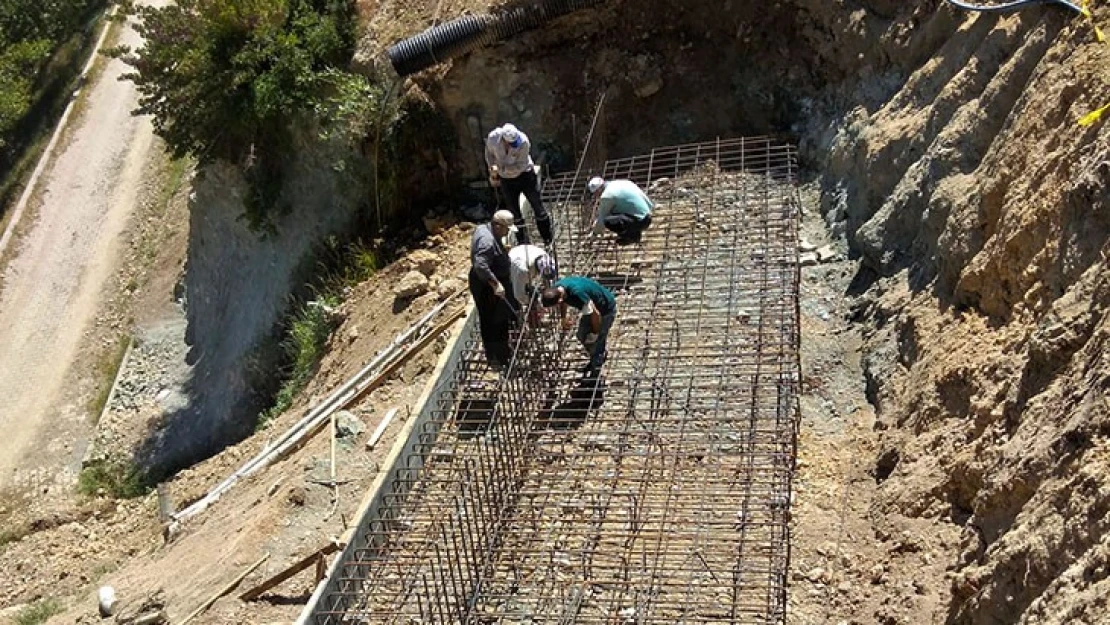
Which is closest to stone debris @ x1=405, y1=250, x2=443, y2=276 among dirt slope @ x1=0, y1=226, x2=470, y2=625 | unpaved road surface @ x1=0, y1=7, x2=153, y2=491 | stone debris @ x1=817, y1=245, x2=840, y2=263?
dirt slope @ x1=0, y1=226, x2=470, y2=625

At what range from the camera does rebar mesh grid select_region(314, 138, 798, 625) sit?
7113 mm

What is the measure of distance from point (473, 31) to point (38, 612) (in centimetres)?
712

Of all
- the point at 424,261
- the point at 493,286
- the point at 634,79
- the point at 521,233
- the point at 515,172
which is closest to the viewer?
the point at 493,286

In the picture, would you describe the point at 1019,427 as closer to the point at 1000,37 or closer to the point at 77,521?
the point at 1000,37

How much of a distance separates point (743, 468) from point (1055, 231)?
245cm

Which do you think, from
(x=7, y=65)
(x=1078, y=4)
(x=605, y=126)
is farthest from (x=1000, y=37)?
(x=7, y=65)

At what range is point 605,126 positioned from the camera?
1216 centimetres

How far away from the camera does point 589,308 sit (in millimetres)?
8406

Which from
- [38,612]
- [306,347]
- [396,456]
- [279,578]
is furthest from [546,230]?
[38,612]

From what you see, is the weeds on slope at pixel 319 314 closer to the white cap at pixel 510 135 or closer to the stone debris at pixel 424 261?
the stone debris at pixel 424 261

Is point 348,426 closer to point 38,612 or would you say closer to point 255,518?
point 255,518

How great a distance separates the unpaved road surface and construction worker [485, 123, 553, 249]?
28.2ft

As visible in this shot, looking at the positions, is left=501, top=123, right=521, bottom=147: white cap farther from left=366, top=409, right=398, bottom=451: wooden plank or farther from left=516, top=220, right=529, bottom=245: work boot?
left=366, top=409, right=398, bottom=451: wooden plank

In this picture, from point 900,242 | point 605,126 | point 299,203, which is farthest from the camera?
point 299,203
